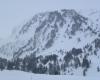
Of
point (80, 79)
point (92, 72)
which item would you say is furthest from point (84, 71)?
point (80, 79)

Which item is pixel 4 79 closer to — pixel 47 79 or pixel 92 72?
pixel 47 79

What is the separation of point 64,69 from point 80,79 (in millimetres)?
140731

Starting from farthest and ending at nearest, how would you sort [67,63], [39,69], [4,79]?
[67,63] < [39,69] < [4,79]

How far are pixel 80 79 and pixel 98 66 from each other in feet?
481

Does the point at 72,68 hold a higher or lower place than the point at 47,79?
higher

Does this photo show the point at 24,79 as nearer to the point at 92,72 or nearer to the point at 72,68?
the point at 92,72

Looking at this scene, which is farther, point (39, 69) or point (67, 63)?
point (67, 63)

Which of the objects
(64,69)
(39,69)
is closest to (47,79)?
(39,69)

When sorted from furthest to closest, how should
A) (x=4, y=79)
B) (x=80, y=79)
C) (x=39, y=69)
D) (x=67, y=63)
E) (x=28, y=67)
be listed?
(x=67, y=63) < (x=28, y=67) < (x=39, y=69) < (x=80, y=79) < (x=4, y=79)

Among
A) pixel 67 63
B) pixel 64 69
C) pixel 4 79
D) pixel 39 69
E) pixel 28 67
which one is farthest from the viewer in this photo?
pixel 67 63

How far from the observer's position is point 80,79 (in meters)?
40.5

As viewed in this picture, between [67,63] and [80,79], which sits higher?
[67,63]

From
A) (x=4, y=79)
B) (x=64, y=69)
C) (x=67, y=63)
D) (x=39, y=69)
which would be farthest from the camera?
(x=67, y=63)

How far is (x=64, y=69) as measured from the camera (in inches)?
7092
